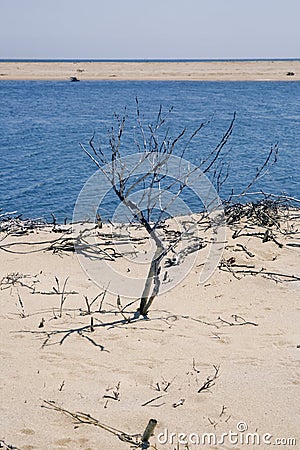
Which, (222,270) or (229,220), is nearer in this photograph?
(222,270)

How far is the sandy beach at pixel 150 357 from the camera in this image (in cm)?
334

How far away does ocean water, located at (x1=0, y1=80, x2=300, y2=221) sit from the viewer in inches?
478

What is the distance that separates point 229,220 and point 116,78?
4929cm

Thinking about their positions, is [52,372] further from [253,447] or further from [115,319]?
[253,447]

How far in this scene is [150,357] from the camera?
4.17 meters

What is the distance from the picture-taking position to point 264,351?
4316 millimetres

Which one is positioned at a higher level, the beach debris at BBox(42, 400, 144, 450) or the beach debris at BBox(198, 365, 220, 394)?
the beach debris at BBox(198, 365, 220, 394)

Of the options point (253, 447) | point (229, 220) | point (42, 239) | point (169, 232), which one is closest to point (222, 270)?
point (169, 232)

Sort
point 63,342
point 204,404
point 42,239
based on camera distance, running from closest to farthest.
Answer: point 204,404 < point 63,342 < point 42,239

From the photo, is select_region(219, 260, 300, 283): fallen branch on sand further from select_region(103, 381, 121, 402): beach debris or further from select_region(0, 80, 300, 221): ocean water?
select_region(103, 381, 121, 402): beach debris

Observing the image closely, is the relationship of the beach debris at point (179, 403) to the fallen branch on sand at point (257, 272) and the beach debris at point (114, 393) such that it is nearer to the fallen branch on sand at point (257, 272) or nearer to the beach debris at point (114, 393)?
the beach debris at point (114, 393)

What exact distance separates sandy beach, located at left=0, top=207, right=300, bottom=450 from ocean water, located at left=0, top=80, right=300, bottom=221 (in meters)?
1.90

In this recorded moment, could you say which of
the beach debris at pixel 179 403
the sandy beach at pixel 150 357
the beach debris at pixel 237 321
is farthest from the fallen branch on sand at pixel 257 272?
the beach debris at pixel 179 403

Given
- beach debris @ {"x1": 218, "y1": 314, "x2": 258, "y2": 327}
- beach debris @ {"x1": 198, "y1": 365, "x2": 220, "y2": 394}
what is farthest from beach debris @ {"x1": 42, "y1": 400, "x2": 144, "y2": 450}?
beach debris @ {"x1": 218, "y1": 314, "x2": 258, "y2": 327}
